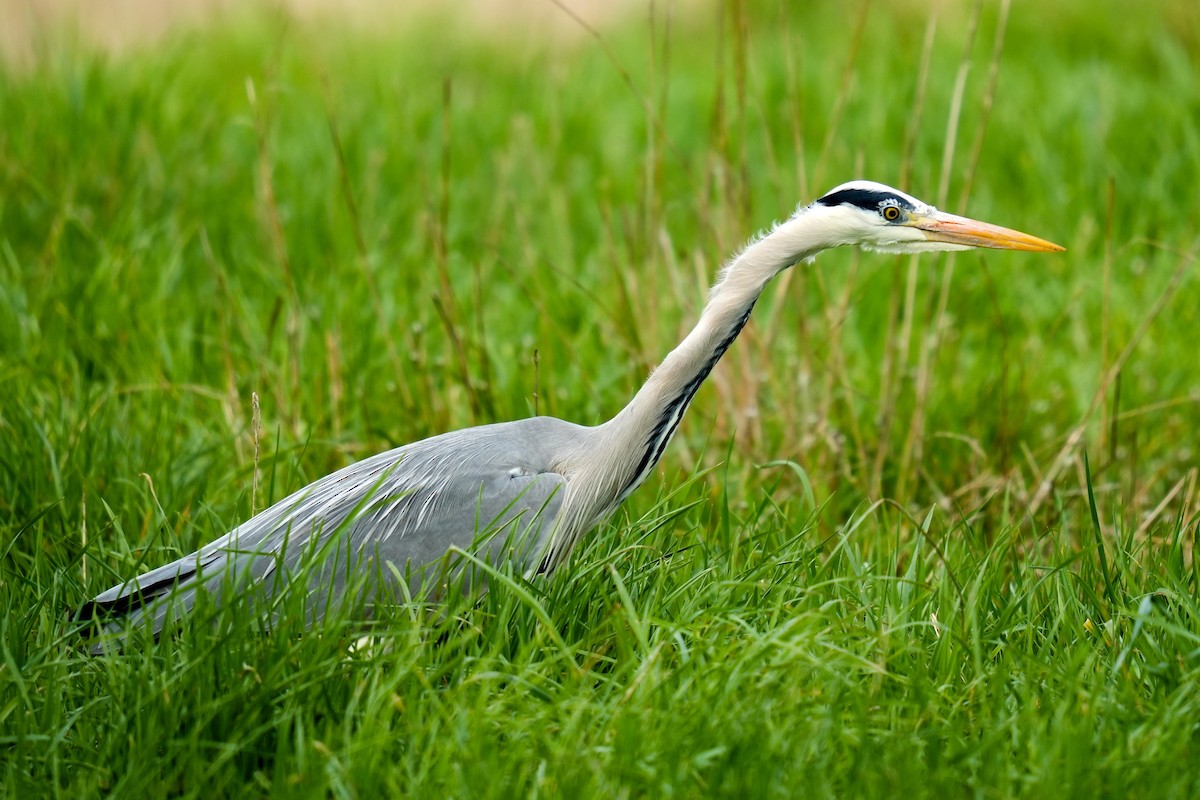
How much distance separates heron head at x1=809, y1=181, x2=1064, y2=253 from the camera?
3334mm

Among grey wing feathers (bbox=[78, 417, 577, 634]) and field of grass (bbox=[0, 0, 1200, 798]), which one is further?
grey wing feathers (bbox=[78, 417, 577, 634])

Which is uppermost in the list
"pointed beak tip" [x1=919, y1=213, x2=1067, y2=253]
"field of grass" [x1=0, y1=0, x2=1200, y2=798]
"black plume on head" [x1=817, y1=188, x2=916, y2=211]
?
"black plume on head" [x1=817, y1=188, x2=916, y2=211]

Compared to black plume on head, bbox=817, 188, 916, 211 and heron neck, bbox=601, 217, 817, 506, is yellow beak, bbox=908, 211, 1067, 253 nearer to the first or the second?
black plume on head, bbox=817, 188, 916, 211

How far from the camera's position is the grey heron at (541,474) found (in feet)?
10.8

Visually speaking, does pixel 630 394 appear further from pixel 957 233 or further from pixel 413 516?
pixel 957 233

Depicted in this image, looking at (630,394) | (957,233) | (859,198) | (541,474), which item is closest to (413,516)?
(541,474)

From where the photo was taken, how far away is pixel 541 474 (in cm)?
343

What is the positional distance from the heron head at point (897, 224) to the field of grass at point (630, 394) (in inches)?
24.0

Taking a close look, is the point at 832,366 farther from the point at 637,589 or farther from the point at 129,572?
the point at 129,572

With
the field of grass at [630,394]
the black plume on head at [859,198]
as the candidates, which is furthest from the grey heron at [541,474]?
the field of grass at [630,394]

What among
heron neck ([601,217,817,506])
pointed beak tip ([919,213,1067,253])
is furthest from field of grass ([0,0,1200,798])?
pointed beak tip ([919,213,1067,253])

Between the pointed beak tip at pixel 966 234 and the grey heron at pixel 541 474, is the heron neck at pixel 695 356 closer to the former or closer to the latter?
the grey heron at pixel 541 474

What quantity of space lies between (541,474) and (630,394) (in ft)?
5.40

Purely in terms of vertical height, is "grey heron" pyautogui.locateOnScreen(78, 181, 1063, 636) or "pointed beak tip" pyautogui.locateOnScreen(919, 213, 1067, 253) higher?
"pointed beak tip" pyautogui.locateOnScreen(919, 213, 1067, 253)
